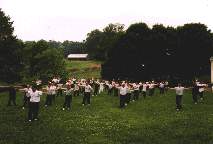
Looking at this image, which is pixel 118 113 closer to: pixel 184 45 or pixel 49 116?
pixel 49 116

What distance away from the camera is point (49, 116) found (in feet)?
47.5

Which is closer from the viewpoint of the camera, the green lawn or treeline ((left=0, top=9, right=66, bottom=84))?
the green lawn

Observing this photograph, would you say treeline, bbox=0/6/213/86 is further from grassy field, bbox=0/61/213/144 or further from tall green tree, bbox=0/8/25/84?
grassy field, bbox=0/61/213/144

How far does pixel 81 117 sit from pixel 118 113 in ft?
9.83

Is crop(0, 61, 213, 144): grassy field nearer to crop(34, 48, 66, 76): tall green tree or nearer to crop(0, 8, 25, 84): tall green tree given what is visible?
crop(0, 8, 25, 84): tall green tree

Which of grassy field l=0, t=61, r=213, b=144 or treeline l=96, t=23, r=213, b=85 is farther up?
→ treeline l=96, t=23, r=213, b=85

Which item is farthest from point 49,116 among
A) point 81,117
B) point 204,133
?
point 204,133

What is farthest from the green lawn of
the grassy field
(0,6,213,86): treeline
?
(0,6,213,86): treeline

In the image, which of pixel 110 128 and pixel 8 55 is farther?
pixel 8 55

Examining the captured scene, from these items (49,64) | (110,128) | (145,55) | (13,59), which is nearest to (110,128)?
(110,128)

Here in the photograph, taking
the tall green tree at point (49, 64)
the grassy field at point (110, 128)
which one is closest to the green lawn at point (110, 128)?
the grassy field at point (110, 128)

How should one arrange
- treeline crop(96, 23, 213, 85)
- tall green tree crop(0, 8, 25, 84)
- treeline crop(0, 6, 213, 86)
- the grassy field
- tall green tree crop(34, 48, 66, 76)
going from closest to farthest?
1. the grassy field
2. tall green tree crop(0, 8, 25, 84)
3. treeline crop(0, 6, 213, 86)
4. treeline crop(96, 23, 213, 85)
5. tall green tree crop(34, 48, 66, 76)

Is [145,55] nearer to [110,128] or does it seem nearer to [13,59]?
[13,59]

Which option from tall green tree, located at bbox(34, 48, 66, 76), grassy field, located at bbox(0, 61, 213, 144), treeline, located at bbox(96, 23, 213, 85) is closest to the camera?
grassy field, located at bbox(0, 61, 213, 144)
